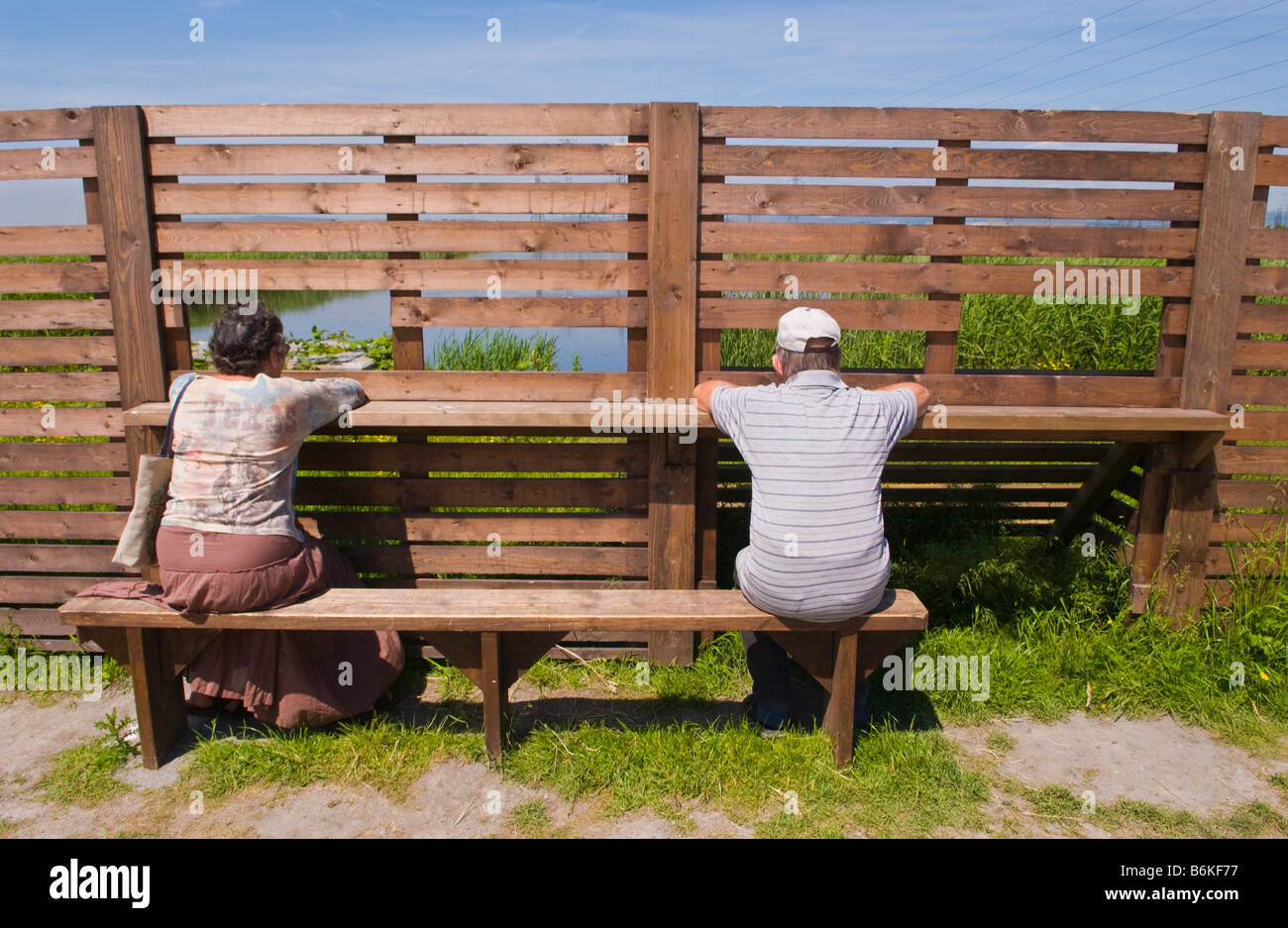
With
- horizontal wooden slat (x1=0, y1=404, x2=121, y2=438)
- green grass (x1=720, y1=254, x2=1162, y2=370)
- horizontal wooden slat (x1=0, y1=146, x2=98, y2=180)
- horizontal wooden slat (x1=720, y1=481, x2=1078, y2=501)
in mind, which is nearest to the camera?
horizontal wooden slat (x1=0, y1=146, x2=98, y2=180)

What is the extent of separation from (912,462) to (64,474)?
17.7ft

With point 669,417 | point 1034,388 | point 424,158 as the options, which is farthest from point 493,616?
point 1034,388

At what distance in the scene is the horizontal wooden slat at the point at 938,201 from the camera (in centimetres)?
454

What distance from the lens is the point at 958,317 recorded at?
4.75 meters

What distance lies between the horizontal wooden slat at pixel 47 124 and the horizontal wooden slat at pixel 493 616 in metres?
2.30

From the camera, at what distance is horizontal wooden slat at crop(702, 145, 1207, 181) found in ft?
14.8

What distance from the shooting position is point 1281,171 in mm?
4711

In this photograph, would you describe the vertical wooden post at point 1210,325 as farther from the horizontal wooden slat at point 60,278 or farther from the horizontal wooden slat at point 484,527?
the horizontal wooden slat at point 60,278

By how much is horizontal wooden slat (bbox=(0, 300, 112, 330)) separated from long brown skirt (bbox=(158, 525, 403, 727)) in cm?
150

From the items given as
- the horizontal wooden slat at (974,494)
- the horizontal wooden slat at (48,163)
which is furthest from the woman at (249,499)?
the horizontal wooden slat at (974,494)

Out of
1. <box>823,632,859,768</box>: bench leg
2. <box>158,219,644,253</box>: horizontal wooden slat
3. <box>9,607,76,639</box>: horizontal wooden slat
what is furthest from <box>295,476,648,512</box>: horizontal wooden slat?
<box>9,607,76,639</box>: horizontal wooden slat

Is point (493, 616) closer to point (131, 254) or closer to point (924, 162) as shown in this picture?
point (131, 254)

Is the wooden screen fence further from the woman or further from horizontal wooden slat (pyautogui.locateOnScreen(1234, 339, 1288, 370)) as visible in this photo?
the woman

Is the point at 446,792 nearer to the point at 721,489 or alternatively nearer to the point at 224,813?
the point at 224,813
